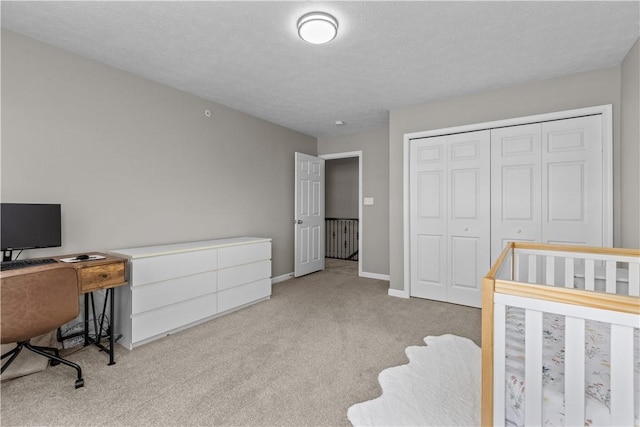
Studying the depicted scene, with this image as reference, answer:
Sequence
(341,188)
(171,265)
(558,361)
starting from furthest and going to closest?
1. (341,188)
2. (171,265)
3. (558,361)

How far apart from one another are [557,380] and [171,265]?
2670 millimetres

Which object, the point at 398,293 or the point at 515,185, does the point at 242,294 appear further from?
the point at 515,185

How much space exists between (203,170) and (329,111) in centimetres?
174

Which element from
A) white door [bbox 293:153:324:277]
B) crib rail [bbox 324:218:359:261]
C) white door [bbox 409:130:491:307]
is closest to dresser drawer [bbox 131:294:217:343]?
white door [bbox 293:153:324:277]

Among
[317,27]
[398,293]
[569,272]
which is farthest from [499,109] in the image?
[398,293]

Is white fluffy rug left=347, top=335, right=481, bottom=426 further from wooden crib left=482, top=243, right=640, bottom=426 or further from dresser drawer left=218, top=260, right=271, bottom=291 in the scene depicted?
dresser drawer left=218, top=260, right=271, bottom=291

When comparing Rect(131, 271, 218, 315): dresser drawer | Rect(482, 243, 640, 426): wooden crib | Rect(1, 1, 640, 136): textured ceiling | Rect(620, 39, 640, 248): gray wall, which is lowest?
Rect(131, 271, 218, 315): dresser drawer

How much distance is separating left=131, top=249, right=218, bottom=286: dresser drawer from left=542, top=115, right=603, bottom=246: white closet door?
11.0 ft

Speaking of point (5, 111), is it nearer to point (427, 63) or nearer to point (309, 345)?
point (309, 345)

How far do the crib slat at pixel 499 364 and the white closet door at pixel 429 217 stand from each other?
8.39ft

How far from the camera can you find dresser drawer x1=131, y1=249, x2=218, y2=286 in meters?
2.40

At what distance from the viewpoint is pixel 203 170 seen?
3.46 meters

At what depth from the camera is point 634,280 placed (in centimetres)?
187

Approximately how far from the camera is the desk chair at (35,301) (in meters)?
1.55
